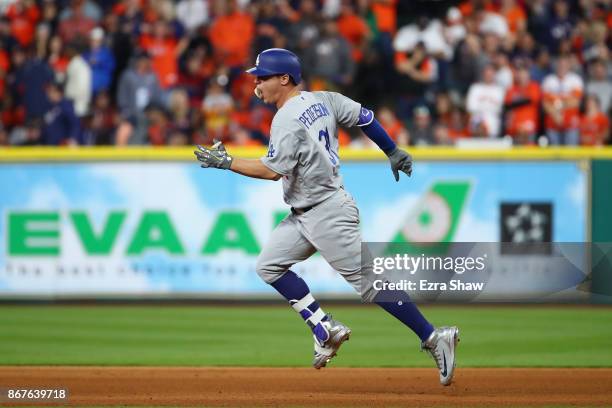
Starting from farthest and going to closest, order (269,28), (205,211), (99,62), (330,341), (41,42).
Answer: (41,42) → (269,28) → (99,62) → (205,211) → (330,341)

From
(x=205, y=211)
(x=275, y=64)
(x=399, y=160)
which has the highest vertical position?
(x=275, y=64)

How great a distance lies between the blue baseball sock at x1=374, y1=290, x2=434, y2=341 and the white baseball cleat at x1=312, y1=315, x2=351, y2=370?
0.32 meters

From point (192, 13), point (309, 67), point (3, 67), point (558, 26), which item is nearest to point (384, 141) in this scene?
point (309, 67)

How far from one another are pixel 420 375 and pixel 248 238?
215 inches

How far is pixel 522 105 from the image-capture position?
15609mm

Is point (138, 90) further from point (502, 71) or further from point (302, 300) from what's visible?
point (302, 300)

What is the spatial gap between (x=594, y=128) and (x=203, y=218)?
5237 millimetres

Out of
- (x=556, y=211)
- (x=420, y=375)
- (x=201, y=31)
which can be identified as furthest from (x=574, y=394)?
(x=201, y=31)

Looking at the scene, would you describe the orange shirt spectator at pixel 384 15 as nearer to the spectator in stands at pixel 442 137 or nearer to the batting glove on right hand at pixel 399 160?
the spectator in stands at pixel 442 137

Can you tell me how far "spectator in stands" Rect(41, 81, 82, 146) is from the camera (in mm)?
15664

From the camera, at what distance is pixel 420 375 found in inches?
340

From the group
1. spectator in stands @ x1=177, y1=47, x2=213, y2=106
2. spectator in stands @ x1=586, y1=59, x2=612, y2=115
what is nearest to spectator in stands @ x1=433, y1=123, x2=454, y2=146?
spectator in stands @ x1=586, y1=59, x2=612, y2=115

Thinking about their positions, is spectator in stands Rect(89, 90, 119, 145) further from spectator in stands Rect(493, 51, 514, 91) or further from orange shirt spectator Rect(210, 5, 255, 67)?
spectator in stands Rect(493, 51, 514, 91)

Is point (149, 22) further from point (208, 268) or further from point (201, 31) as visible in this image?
point (208, 268)
